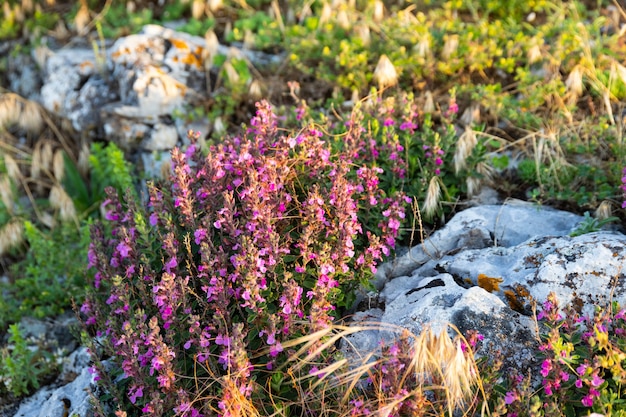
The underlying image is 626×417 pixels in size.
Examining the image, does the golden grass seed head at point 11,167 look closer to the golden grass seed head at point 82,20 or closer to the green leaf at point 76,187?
the green leaf at point 76,187

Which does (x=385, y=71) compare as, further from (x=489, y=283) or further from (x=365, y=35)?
(x=489, y=283)

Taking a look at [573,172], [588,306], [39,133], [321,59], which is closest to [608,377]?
[588,306]

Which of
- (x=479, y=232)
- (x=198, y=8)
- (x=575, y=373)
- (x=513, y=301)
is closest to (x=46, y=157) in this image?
(x=198, y=8)

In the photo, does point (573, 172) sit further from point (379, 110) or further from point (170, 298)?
point (170, 298)

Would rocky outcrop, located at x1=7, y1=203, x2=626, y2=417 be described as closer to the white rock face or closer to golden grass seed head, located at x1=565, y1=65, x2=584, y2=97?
the white rock face

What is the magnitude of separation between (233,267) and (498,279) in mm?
1674

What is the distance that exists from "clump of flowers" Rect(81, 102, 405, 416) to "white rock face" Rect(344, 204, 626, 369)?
0.32 meters

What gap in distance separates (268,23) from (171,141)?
229 cm

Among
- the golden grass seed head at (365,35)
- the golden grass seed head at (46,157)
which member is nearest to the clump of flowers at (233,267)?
the golden grass seed head at (365,35)

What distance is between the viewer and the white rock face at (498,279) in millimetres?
3295

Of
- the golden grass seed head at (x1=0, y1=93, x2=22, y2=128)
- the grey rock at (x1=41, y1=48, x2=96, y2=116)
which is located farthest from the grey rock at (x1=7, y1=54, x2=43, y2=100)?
the golden grass seed head at (x1=0, y1=93, x2=22, y2=128)

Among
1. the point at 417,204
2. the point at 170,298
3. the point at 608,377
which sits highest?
the point at 170,298

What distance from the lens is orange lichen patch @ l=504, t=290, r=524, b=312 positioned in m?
3.49

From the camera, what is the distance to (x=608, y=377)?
121 inches
